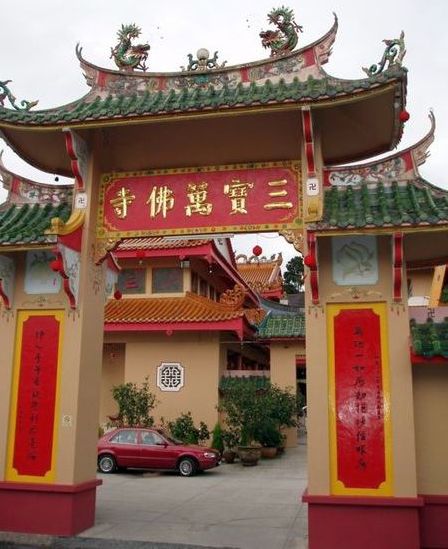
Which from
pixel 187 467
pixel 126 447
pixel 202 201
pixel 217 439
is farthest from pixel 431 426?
pixel 217 439

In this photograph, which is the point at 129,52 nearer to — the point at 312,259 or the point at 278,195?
the point at 278,195

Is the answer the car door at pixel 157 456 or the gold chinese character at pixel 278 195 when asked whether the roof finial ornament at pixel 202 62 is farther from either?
the car door at pixel 157 456

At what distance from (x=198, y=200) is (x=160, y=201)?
576 mm

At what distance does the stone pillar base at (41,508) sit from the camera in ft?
25.5

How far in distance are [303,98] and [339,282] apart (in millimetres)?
2375

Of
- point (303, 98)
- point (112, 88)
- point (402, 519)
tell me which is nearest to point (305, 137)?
point (303, 98)

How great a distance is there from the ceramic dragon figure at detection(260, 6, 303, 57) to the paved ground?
692cm

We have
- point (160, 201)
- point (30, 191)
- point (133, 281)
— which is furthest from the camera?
point (133, 281)

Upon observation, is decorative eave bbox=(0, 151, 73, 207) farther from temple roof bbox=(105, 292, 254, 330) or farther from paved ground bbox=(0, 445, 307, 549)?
temple roof bbox=(105, 292, 254, 330)

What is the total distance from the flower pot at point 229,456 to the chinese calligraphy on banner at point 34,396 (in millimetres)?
10766

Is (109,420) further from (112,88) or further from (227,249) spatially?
(112,88)

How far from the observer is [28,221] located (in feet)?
28.6

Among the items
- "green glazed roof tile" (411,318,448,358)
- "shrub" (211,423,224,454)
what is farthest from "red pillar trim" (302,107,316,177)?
"shrub" (211,423,224,454)

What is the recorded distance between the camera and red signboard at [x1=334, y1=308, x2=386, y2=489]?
704 centimetres
